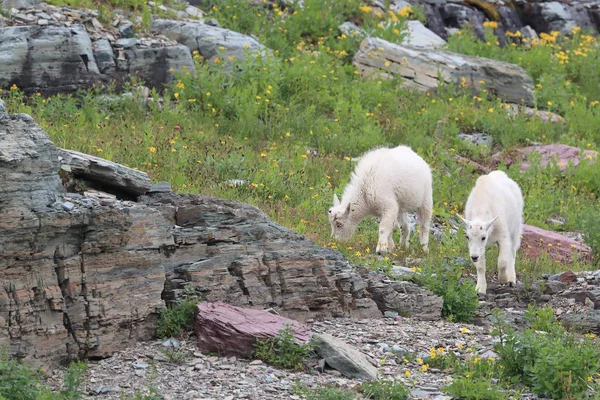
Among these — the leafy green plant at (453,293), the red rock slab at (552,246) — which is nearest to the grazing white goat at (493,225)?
the leafy green plant at (453,293)

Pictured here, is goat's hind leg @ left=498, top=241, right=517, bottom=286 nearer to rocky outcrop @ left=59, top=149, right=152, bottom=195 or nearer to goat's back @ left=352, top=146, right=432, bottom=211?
goat's back @ left=352, top=146, right=432, bottom=211

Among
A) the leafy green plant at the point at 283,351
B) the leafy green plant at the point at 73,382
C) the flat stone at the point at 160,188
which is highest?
the flat stone at the point at 160,188

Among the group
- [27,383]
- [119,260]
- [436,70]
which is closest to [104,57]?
[436,70]

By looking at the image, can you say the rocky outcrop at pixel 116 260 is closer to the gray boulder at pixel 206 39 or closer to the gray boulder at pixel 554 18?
the gray boulder at pixel 206 39

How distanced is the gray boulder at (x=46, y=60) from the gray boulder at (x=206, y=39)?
288cm

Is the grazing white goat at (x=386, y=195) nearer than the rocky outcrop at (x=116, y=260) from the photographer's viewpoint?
No

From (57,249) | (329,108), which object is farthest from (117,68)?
(57,249)

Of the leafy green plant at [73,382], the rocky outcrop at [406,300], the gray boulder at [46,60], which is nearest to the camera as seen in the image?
the leafy green plant at [73,382]

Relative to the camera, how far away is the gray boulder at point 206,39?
69.2 ft

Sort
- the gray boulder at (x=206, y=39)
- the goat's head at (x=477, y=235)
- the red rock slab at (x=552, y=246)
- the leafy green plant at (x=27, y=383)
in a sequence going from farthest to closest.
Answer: the gray boulder at (x=206, y=39), the red rock slab at (x=552, y=246), the goat's head at (x=477, y=235), the leafy green plant at (x=27, y=383)

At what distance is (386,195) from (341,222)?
836mm

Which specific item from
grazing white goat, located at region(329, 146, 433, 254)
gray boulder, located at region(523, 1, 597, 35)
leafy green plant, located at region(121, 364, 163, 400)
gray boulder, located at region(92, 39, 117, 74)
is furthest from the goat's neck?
gray boulder, located at region(523, 1, 597, 35)

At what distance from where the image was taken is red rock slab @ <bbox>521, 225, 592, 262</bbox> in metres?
14.9

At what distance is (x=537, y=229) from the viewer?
52.0ft
